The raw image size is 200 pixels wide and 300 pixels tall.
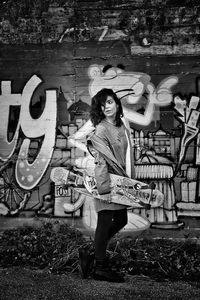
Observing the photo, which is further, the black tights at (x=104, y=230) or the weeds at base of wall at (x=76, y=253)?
the weeds at base of wall at (x=76, y=253)

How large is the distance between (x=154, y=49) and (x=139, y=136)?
1224 millimetres

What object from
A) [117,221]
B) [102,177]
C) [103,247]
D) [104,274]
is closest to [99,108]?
[102,177]

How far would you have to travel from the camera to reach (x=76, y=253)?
438cm

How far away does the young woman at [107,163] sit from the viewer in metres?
3.61

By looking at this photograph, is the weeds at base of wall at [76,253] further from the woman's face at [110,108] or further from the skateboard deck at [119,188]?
the woman's face at [110,108]

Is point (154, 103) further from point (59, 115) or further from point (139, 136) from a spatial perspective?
point (59, 115)

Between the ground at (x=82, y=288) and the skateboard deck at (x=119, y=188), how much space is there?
81cm

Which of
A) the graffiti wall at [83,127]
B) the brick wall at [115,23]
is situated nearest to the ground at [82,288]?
the graffiti wall at [83,127]

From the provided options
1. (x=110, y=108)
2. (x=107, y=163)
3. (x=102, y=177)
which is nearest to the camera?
(x=102, y=177)

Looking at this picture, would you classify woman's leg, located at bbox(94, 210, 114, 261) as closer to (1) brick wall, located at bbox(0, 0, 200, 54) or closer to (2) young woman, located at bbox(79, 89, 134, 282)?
(2) young woman, located at bbox(79, 89, 134, 282)

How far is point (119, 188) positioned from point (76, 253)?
102cm

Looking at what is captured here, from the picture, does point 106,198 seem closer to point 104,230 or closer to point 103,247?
point 104,230

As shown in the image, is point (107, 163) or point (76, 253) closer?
point (107, 163)

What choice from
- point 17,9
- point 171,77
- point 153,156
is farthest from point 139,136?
point 17,9
